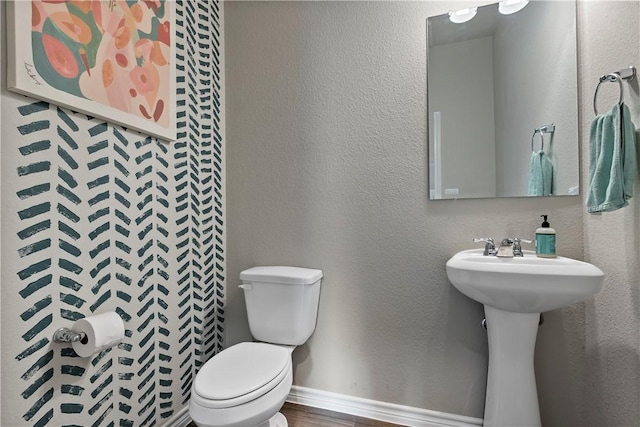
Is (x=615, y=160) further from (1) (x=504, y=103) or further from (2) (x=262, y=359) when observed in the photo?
(2) (x=262, y=359)

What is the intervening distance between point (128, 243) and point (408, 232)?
49.1 inches

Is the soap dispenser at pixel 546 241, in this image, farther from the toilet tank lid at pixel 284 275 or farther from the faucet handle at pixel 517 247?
the toilet tank lid at pixel 284 275

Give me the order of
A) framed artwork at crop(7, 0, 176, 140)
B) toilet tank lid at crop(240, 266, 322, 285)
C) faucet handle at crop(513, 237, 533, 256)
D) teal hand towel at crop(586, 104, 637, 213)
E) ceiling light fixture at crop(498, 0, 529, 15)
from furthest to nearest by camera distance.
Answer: toilet tank lid at crop(240, 266, 322, 285) < ceiling light fixture at crop(498, 0, 529, 15) < faucet handle at crop(513, 237, 533, 256) < teal hand towel at crop(586, 104, 637, 213) < framed artwork at crop(7, 0, 176, 140)

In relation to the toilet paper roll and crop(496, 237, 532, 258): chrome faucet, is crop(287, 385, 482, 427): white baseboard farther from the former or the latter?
the toilet paper roll

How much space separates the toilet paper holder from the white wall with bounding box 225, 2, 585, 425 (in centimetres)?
91

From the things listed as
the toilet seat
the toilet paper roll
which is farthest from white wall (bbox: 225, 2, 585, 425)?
the toilet paper roll

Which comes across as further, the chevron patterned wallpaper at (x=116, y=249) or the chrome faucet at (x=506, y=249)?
the chrome faucet at (x=506, y=249)

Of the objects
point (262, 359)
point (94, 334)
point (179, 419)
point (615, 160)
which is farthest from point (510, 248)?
point (179, 419)

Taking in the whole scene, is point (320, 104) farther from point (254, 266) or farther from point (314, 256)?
point (254, 266)

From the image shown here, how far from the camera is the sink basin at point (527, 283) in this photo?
40.2 inches

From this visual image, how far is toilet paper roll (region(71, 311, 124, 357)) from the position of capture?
1017mm

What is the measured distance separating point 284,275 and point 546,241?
114 cm

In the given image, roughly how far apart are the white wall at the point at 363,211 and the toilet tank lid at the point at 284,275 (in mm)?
99

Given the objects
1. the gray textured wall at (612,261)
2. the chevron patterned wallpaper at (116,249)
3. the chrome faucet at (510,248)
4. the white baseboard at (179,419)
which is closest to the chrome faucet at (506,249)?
the chrome faucet at (510,248)
